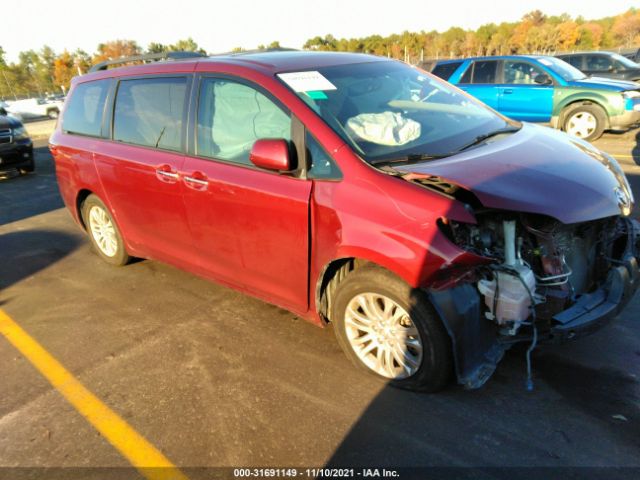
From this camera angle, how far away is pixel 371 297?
263 cm

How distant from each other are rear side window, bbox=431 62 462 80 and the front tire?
8137 millimetres

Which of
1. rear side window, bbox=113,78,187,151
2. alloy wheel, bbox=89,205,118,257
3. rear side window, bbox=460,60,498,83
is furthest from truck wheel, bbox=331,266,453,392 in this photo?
rear side window, bbox=460,60,498,83

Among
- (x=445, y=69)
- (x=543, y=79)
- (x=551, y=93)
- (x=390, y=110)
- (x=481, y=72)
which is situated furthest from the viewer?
(x=445, y=69)

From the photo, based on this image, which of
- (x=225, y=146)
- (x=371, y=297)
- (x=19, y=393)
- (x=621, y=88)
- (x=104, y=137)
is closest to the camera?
(x=371, y=297)

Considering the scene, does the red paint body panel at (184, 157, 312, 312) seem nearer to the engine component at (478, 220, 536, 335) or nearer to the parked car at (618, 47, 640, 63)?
the engine component at (478, 220, 536, 335)

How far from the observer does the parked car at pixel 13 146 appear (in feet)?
31.4

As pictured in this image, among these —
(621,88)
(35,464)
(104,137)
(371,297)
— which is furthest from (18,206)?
(621,88)

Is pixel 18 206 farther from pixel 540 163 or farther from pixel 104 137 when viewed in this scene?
pixel 540 163

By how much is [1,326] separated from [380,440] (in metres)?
3.29

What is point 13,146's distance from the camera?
380 inches

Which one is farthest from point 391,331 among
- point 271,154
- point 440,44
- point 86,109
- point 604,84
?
point 440,44

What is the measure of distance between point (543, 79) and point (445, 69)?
2166 mm

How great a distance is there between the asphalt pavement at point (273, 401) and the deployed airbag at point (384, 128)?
4.63 feet

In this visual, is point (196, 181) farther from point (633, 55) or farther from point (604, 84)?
point (633, 55)
